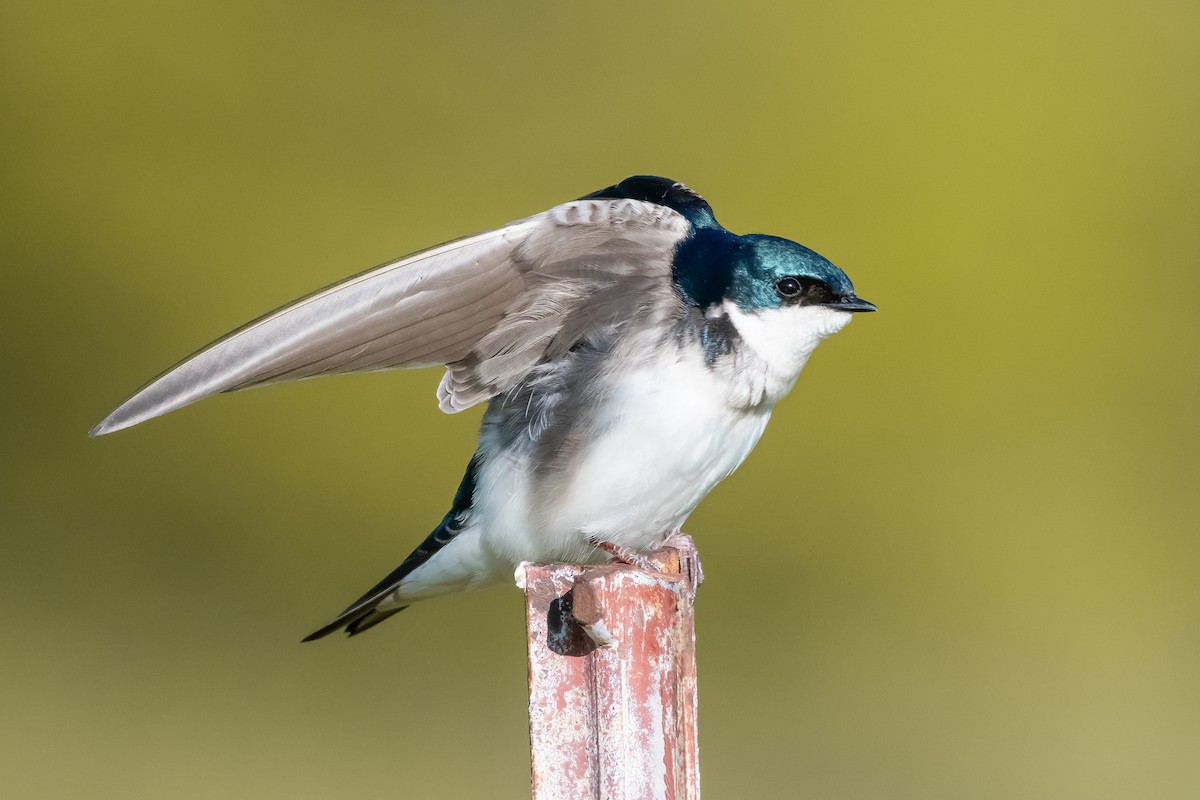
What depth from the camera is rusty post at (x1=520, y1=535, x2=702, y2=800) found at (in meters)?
1.13

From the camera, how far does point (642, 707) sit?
45.1 inches

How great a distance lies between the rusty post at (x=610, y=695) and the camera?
1.13 meters

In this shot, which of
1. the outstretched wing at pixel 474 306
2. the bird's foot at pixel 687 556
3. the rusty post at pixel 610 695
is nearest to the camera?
the rusty post at pixel 610 695

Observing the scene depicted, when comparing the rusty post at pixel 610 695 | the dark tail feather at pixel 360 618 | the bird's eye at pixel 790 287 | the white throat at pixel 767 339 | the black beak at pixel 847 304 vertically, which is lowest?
the dark tail feather at pixel 360 618

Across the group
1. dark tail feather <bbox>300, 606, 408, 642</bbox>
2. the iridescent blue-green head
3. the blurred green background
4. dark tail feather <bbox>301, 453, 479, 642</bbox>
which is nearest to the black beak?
the iridescent blue-green head

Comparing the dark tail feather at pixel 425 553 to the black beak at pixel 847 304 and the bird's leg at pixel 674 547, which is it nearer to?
the bird's leg at pixel 674 547

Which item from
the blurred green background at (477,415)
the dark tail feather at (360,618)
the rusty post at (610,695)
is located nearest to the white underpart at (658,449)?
the dark tail feather at (360,618)

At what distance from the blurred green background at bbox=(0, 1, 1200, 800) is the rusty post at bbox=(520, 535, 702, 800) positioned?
2.05 meters

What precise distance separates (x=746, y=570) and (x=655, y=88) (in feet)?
3.93

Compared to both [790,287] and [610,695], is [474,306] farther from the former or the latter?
[610,695]

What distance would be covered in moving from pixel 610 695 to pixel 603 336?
22.1 inches

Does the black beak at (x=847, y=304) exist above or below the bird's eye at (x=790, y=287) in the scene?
below

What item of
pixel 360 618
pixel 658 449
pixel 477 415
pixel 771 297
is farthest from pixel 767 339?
pixel 477 415

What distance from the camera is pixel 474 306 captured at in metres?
1.59
